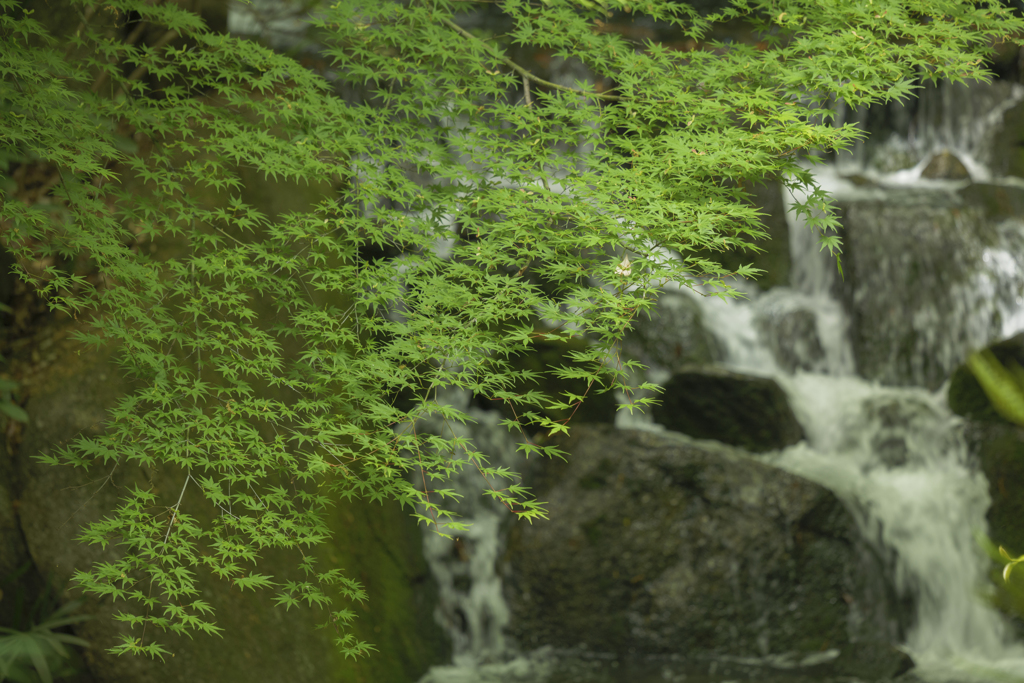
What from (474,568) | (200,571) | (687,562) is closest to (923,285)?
(687,562)

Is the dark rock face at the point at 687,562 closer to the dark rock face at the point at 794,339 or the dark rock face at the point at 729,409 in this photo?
the dark rock face at the point at 729,409

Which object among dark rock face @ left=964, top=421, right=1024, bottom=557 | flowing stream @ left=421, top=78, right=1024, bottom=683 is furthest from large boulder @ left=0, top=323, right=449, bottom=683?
dark rock face @ left=964, top=421, right=1024, bottom=557

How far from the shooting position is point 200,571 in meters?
3.96

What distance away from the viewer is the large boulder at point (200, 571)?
3.99 meters

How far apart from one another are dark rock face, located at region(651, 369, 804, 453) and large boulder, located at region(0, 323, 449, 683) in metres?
2.82

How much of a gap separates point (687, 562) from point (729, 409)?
5.41 ft

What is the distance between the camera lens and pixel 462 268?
8.79 ft

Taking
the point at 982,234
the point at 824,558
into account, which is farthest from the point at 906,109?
the point at 824,558

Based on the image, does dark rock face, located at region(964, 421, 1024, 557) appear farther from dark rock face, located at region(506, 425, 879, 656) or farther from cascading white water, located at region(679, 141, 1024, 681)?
dark rock face, located at region(506, 425, 879, 656)

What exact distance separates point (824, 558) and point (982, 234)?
17.1 feet

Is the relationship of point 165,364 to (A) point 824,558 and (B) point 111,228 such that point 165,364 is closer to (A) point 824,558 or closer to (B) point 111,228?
(B) point 111,228

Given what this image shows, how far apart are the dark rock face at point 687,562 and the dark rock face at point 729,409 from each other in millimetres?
939

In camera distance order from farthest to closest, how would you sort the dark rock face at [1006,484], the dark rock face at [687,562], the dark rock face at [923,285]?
the dark rock face at [923,285]
the dark rock face at [1006,484]
the dark rock face at [687,562]

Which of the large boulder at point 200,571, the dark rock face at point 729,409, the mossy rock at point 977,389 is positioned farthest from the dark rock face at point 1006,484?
the large boulder at point 200,571
